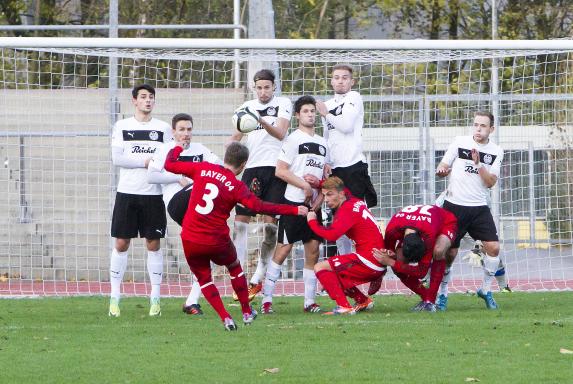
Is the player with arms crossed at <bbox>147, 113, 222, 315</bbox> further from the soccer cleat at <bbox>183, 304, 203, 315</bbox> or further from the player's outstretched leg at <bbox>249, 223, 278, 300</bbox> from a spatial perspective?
the player's outstretched leg at <bbox>249, 223, 278, 300</bbox>

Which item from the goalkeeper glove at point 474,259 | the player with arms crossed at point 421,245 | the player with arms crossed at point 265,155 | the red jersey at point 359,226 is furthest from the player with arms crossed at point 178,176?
the goalkeeper glove at point 474,259

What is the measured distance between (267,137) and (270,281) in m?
1.43

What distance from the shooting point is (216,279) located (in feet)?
51.2

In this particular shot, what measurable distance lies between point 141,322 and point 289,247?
5.78 feet

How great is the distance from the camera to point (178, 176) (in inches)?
448

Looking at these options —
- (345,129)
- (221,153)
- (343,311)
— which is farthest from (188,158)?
(221,153)

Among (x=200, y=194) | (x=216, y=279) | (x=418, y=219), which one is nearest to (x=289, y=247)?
(x=418, y=219)

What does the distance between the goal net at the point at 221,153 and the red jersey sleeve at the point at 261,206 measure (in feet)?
17.1

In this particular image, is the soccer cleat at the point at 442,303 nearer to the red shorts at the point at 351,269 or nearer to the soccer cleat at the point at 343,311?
the red shorts at the point at 351,269

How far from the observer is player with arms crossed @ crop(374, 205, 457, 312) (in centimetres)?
1098

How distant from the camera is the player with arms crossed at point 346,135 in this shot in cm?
1188

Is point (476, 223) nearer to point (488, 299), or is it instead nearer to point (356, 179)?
point (488, 299)

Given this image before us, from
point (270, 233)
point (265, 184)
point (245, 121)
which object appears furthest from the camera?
point (270, 233)

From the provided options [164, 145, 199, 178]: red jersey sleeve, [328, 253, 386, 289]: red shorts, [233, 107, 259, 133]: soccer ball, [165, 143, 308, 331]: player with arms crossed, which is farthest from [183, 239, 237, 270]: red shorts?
[328, 253, 386, 289]: red shorts
